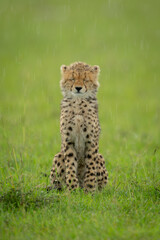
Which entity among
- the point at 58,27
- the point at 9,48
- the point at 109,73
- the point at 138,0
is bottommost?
the point at 109,73

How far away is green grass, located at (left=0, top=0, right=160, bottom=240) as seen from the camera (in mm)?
3398

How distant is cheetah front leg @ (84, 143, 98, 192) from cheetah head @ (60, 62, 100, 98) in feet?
1.98

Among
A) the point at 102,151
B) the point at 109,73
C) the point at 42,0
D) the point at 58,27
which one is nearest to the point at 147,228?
the point at 102,151

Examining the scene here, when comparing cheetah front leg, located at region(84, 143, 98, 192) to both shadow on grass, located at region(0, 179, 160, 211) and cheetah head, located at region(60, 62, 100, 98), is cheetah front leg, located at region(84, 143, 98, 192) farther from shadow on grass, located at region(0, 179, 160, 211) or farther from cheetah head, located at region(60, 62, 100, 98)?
cheetah head, located at region(60, 62, 100, 98)

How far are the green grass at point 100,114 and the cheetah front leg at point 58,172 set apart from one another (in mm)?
112

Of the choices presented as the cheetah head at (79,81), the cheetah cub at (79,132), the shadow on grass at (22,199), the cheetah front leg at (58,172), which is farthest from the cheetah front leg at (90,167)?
the shadow on grass at (22,199)

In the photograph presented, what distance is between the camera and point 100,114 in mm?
9633

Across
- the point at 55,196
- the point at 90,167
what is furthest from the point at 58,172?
the point at 55,196

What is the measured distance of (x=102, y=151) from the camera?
6422 millimetres

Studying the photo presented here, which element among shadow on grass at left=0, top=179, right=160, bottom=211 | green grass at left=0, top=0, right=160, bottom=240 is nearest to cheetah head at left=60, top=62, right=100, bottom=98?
green grass at left=0, top=0, right=160, bottom=240

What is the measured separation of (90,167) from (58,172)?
0.39 m

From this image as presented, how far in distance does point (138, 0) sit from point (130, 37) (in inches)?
222

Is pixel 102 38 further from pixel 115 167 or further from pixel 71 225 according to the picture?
pixel 71 225

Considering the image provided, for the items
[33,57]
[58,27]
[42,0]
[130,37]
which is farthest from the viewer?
[42,0]
